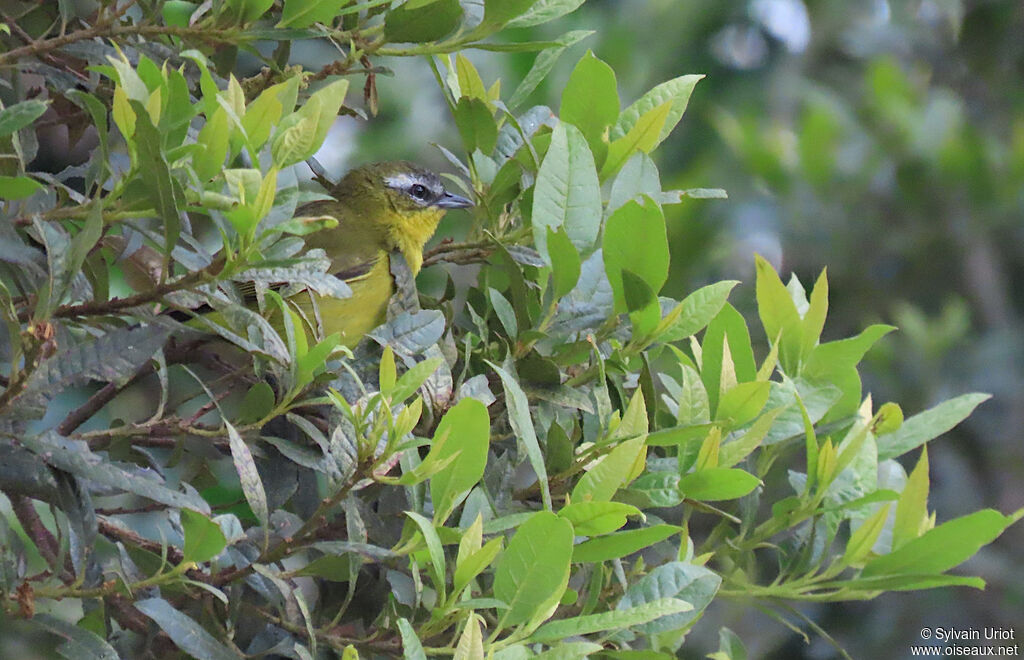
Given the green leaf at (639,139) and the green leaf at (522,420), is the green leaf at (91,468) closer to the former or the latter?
the green leaf at (522,420)

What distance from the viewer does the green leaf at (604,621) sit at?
1446mm

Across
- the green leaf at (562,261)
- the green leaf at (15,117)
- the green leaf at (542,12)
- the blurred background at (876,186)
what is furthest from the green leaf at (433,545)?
the blurred background at (876,186)

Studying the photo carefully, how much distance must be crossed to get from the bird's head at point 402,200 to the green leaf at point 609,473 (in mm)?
2089

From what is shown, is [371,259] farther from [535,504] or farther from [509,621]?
[509,621]

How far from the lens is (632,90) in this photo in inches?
233

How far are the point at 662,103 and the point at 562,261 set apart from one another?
1.18 feet

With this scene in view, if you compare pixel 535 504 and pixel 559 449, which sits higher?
pixel 559 449

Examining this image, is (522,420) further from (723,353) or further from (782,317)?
(782,317)

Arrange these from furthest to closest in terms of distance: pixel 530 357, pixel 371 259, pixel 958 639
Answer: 1. pixel 958 639
2. pixel 371 259
3. pixel 530 357

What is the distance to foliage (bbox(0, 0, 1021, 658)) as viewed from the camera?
1427 millimetres

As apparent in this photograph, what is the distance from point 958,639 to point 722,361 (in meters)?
3.60

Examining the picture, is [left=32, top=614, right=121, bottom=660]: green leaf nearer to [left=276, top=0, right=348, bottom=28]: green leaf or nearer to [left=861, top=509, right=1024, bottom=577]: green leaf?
[left=276, top=0, right=348, bottom=28]: green leaf

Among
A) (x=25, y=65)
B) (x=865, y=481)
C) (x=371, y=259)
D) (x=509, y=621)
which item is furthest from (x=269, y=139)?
(x=371, y=259)

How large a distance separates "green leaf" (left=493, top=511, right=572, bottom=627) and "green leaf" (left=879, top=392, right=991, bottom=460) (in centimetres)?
86
